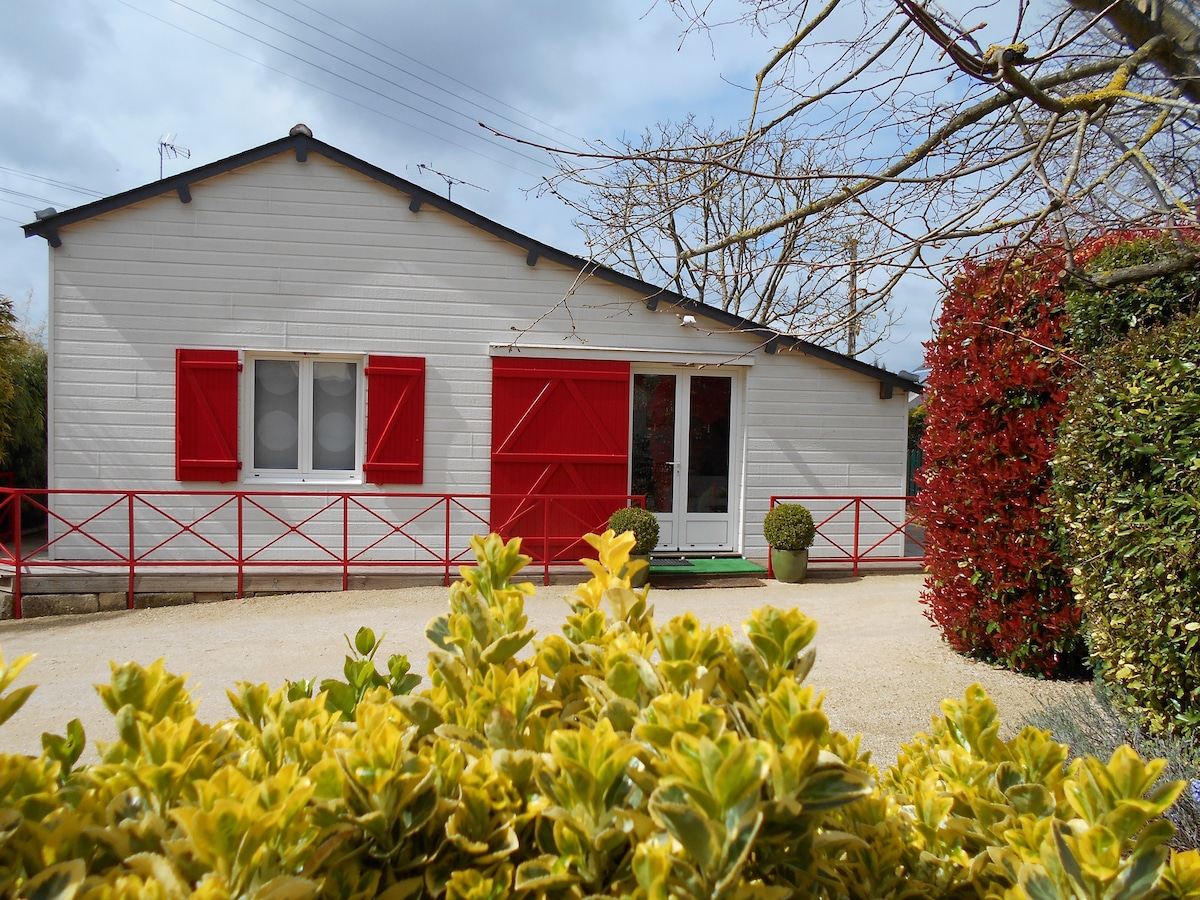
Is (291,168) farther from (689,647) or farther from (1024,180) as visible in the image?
(689,647)

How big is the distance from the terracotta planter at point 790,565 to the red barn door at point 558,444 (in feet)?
6.27

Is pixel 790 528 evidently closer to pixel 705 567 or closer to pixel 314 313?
pixel 705 567

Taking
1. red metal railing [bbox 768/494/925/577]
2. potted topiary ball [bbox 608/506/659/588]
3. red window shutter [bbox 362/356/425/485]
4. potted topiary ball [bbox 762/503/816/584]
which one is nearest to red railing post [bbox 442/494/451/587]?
red window shutter [bbox 362/356/425/485]

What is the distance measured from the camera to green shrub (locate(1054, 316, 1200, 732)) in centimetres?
335

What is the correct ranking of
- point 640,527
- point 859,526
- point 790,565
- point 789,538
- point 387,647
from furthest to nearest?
point 859,526 < point 790,565 < point 789,538 < point 640,527 < point 387,647

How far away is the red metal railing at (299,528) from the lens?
26.9 ft

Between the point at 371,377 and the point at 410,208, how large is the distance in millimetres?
1998

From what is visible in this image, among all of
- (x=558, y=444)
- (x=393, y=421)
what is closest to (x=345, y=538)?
(x=393, y=421)

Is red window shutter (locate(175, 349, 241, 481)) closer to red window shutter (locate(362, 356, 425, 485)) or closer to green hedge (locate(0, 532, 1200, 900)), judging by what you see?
red window shutter (locate(362, 356, 425, 485))

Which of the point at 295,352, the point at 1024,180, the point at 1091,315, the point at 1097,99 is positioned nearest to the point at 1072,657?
the point at 1091,315

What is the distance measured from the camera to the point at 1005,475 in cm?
503

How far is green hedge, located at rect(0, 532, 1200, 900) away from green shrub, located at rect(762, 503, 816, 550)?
718 centimetres

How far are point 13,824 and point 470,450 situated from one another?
8.12 m

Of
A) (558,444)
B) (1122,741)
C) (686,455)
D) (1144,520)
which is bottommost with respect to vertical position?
(1122,741)
